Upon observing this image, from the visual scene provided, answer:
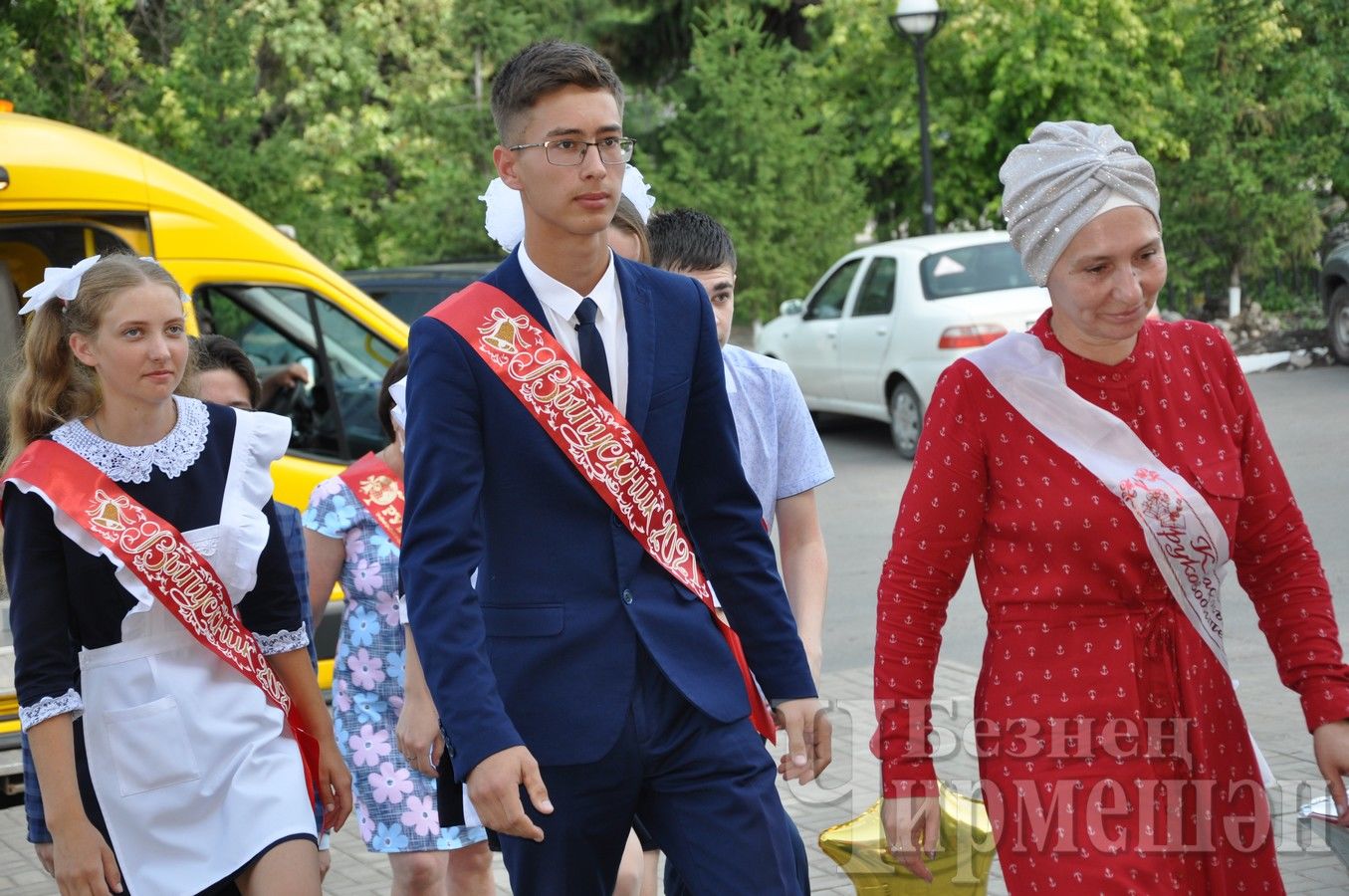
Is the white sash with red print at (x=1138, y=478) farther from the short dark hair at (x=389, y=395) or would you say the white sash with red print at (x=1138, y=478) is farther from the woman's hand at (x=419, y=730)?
the short dark hair at (x=389, y=395)

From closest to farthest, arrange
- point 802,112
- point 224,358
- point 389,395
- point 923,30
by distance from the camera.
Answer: point 389,395 < point 224,358 < point 923,30 < point 802,112

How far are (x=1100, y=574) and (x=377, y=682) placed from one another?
2.20 meters

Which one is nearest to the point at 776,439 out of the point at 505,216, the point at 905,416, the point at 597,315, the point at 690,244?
the point at 690,244

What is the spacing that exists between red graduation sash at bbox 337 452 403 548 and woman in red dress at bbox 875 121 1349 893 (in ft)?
5.79

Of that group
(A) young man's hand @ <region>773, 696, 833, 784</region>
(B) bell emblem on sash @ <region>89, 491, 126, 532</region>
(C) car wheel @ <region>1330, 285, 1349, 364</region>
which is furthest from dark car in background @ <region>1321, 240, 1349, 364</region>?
(B) bell emblem on sash @ <region>89, 491, 126, 532</region>

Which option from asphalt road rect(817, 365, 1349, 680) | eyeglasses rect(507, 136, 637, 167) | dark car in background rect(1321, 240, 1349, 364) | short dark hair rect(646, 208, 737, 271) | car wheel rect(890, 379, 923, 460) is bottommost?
asphalt road rect(817, 365, 1349, 680)

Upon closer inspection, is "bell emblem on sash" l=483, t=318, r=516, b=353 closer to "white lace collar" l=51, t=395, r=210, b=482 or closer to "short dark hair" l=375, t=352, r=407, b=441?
"white lace collar" l=51, t=395, r=210, b=482

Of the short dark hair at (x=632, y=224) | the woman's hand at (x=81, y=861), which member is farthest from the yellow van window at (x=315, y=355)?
the woman's hand at (x=81, y=861)

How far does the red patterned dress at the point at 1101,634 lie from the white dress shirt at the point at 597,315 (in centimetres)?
55

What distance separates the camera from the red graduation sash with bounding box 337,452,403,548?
180 inches

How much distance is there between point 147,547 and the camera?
11.5 ft

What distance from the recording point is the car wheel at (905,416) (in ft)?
47.2

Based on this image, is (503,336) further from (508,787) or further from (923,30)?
(923,30)

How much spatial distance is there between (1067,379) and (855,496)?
10222 mm
